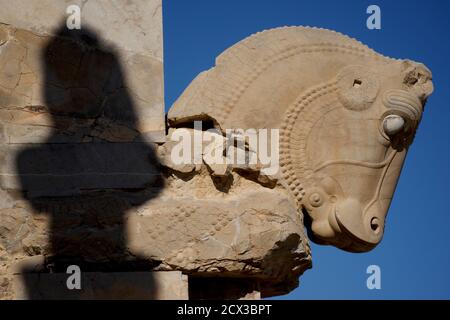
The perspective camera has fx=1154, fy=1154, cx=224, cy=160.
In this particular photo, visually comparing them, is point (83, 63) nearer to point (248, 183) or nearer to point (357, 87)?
point (248, 183)

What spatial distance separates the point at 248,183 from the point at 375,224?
3.24 ft

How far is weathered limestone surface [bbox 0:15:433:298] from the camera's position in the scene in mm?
7398

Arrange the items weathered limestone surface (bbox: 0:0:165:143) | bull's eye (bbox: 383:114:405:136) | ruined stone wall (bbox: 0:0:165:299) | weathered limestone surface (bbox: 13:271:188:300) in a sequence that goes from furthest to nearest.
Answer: bull's eye (bbox: 383:114:405:136) < weathered limestone surface (bbox: 0:0:165:143) < ruined stone wall (bbox: 0:0:165:299) < weathered limestone surface (bbox: 13:271:188:300)

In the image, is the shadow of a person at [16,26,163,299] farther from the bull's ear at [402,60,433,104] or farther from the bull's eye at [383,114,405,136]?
the bull's ear at [402,60,433,104]

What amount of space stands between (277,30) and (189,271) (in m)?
1.87

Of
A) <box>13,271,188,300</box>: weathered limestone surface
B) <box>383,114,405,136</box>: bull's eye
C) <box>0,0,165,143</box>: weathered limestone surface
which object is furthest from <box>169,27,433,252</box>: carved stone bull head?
<box>13,271,188,300</box>: weathered limestone surface

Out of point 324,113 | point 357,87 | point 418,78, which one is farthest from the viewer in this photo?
point 418,78

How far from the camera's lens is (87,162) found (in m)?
7.56

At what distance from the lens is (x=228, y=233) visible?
24.5 feet

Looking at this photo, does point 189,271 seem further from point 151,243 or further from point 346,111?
point 346,111

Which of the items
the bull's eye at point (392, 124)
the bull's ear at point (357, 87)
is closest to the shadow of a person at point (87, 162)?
the bull's ear at point (357, 87)

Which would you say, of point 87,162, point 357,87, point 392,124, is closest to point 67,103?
point 87,162
